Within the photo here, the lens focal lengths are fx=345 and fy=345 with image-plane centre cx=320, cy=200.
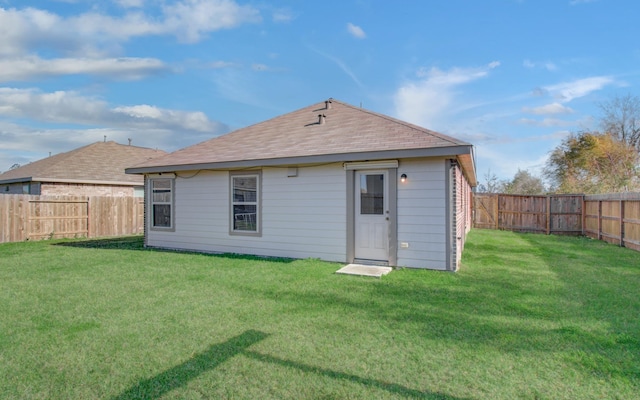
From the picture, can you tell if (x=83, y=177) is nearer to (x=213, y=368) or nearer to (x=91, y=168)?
(x=91, y=168)

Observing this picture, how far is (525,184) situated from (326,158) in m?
24.7

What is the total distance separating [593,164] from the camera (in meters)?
21.6

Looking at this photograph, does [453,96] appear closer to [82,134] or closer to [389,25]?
[389,25]

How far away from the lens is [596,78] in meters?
15.0

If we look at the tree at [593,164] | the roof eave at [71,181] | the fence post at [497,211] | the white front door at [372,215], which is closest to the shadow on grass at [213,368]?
the white front door at [372,215]

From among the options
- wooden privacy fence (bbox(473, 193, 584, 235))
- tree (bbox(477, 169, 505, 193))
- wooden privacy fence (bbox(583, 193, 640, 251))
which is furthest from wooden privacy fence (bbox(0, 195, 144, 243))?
tree (bbox(477, 169, 505, 193))

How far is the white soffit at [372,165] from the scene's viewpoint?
6.87 meters

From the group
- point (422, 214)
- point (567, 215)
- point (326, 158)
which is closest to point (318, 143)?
point (326, 158)

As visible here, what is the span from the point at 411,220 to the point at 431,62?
23.6 ft

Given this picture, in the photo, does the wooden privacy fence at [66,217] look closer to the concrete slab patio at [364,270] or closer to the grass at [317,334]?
the grass at [317,334]

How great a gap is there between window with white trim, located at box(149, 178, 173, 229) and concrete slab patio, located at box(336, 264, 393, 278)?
5.80 meters

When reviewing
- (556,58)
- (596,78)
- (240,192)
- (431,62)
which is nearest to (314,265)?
(240,192)

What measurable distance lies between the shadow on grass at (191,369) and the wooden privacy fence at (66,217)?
1285 cm

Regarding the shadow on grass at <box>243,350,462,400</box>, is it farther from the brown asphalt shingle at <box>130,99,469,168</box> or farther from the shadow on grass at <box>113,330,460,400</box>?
the brown asphalt shingle at <box>130,99,469,168</box>
